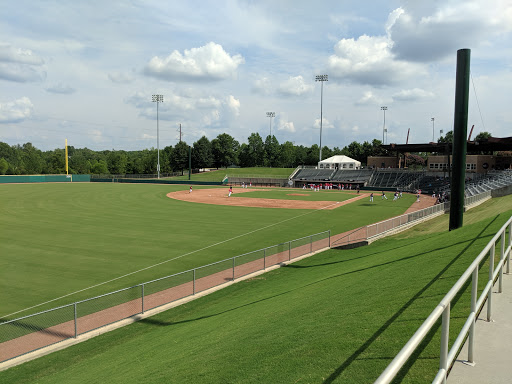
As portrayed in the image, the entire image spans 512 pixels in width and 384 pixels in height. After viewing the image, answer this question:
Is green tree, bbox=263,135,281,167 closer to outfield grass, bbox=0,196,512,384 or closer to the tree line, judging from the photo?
the tree line

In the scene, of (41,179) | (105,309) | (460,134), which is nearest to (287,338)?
(105,309)

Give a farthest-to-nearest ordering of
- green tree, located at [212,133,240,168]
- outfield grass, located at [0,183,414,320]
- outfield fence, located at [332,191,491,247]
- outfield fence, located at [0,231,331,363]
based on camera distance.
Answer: green tree, located at [212,133,240,168], outfield fence, located at [332,191,491,247], outfield grass, located at [0,183,414,320], outfield fence, located at [0,231,331,363]

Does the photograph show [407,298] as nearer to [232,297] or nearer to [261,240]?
[232,297]

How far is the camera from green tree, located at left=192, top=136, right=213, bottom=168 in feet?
462

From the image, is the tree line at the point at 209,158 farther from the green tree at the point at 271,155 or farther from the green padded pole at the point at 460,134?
the green padded pole at the point at 460,134

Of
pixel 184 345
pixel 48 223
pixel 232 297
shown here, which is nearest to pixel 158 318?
pixel 232 297

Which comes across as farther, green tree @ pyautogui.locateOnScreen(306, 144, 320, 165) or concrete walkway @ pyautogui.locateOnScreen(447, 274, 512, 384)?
green tree @ pyautogui.locateOnScreen(306, 144, 320, 165)

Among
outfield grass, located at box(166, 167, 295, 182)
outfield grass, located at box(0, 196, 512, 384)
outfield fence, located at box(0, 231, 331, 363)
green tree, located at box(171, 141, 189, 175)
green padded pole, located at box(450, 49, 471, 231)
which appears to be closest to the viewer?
outfield grass, located at box(0, 196, 512, 384)

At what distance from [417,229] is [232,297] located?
725 inches

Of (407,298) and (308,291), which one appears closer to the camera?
(407,298)

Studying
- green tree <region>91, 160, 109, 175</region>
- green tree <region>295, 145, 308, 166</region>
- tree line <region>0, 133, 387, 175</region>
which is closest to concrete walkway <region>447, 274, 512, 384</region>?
tree line <region>0, 133, 387, 175</region>

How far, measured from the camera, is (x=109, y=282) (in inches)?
747

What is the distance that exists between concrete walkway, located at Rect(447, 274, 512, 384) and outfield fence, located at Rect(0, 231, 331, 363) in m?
11.1

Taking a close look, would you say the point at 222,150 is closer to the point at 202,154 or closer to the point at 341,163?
the point at 202,154
